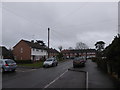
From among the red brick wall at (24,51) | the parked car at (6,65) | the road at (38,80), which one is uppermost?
the red brick wall at (24,51)

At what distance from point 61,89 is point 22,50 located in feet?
137

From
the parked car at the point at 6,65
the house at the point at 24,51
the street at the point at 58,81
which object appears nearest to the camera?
the street at the point at 58,81

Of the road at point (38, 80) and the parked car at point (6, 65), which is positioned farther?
the parked car at point (6, 65)

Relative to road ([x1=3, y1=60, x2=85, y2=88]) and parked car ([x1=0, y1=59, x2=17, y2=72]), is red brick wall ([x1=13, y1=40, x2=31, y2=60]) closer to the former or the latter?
parked car ([x1=0, y1=59, x2=17, y2=72])

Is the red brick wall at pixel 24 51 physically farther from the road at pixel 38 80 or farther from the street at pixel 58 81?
the street at pixel 58 81

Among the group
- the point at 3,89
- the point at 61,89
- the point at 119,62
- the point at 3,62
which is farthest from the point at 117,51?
the point at 3,62

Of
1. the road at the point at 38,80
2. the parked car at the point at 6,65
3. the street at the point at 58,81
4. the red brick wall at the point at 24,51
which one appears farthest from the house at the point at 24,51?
the street at the point at 58,81

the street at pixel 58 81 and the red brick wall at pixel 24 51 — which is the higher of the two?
the red brick wall at pixel 24 51

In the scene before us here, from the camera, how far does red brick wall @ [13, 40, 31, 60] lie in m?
46.9

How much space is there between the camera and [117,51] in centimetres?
956

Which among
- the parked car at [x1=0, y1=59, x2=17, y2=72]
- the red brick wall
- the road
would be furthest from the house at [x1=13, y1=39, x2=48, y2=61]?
the road

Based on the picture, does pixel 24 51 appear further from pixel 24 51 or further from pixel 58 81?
pixel 58 81

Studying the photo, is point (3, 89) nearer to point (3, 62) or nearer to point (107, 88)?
point (107, 88)

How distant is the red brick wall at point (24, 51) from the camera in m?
46.9
